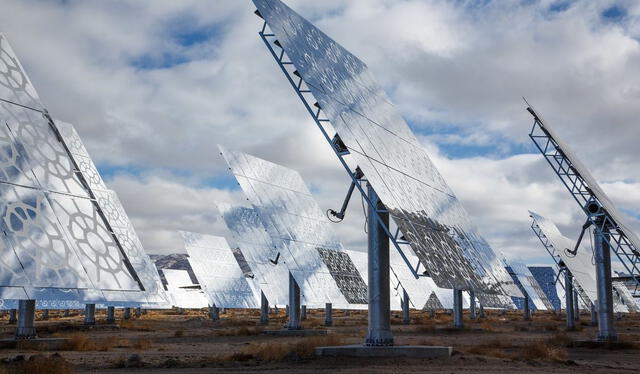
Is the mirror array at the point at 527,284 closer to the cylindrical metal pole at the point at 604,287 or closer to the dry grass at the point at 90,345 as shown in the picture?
the cylindrical metal pole at the point at 604,287

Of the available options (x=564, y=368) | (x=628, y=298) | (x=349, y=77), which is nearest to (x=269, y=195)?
(x=349, y=77)

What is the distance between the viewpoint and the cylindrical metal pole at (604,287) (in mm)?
28586

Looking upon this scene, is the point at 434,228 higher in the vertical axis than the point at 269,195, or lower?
lower

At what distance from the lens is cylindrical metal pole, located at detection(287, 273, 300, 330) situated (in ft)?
110

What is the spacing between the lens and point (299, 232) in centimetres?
3519

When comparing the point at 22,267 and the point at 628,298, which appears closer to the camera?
the point at 22,267

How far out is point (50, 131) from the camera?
543 inches

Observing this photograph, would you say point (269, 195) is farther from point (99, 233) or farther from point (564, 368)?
point (99, 233)

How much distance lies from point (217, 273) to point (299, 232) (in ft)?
74.5

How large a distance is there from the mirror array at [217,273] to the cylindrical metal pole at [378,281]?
34472mm

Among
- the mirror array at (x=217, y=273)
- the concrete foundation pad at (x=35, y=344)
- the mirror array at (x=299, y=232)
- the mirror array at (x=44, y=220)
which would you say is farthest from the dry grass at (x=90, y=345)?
the mirror array at (x=217, y=273)

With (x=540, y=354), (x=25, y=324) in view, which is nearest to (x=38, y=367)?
(x=25, y=324)

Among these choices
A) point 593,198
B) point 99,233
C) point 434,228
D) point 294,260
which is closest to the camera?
point 99,233

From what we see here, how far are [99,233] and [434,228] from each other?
961 cm
